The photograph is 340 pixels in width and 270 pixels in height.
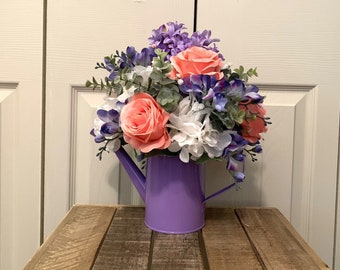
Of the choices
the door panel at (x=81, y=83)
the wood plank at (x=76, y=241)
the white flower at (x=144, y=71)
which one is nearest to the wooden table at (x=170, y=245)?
the wood plank at (x=76, y=241)

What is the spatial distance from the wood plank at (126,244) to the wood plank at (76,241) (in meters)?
0.01

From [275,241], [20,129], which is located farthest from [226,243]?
[20,129]

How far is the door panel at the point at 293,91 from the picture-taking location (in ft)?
2.99

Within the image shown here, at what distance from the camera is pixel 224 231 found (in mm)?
741

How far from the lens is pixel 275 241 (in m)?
0.70

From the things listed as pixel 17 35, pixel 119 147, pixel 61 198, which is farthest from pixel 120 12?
pixel 61 198

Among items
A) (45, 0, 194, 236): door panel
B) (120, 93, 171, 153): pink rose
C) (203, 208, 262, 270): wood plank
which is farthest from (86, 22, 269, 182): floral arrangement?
(45, 0, 194, 236): door panel

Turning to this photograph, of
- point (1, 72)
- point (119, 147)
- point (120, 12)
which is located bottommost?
point (119, 147)

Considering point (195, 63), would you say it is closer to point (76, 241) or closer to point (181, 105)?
point (181, 105)

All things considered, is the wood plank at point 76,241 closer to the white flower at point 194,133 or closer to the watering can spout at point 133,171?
the watering can spout at point 133,171

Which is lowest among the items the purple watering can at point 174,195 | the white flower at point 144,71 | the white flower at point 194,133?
the purple watering can at point 174,195

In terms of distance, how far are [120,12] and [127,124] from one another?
15.1 inches

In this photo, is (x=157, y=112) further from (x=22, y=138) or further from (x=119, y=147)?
(x=22, y=138)

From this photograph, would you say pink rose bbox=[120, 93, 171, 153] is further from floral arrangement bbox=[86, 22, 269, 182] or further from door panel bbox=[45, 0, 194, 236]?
door panel bbox=[45, 0, 194, 236]
